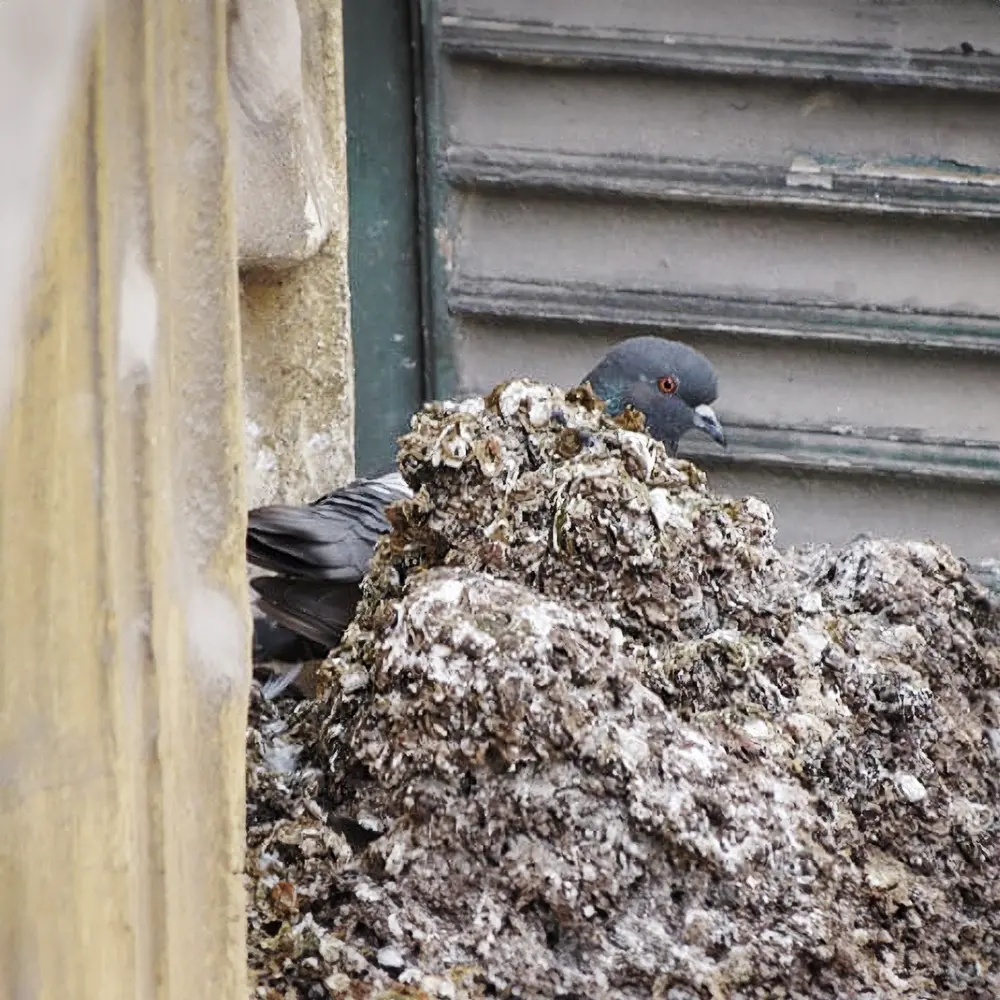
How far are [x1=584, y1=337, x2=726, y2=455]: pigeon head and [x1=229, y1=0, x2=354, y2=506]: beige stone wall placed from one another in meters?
0.89

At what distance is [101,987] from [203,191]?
609mm

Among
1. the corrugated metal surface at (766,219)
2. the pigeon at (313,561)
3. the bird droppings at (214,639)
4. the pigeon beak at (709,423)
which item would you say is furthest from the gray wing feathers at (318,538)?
the bird droppings at (214,639)

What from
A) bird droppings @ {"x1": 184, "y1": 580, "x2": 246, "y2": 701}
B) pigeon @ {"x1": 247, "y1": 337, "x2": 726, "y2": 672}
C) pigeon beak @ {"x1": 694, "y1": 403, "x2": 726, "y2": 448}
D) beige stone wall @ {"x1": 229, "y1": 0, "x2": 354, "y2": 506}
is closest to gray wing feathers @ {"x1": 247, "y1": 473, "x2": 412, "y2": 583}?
Result: pigeon @ {"x1": 247, "y1": 337, "x2": 726, "y2": 672}

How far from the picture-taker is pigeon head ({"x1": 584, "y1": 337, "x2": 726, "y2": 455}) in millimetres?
4375

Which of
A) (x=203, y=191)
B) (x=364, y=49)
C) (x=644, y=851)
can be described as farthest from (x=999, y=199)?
(x=203, y=191)

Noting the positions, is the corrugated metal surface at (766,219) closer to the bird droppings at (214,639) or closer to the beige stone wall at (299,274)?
the beige stone wall at (299,274)

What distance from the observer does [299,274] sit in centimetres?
351

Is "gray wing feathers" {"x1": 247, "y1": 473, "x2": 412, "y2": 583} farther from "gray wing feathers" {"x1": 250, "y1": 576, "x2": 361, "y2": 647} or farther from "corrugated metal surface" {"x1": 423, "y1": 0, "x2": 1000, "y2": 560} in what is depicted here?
"corrugated metal surface" {"x1": 423, "y1": 0, "x2": 1000, "y2": 560}

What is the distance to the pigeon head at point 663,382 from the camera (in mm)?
4375

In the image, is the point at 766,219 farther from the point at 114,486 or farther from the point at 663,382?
the point at 114,486

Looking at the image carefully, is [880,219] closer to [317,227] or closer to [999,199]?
[999,199]

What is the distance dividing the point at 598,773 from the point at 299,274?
5.54ft

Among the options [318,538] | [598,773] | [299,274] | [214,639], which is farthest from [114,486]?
[299,274]

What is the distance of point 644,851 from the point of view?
6.89ft
